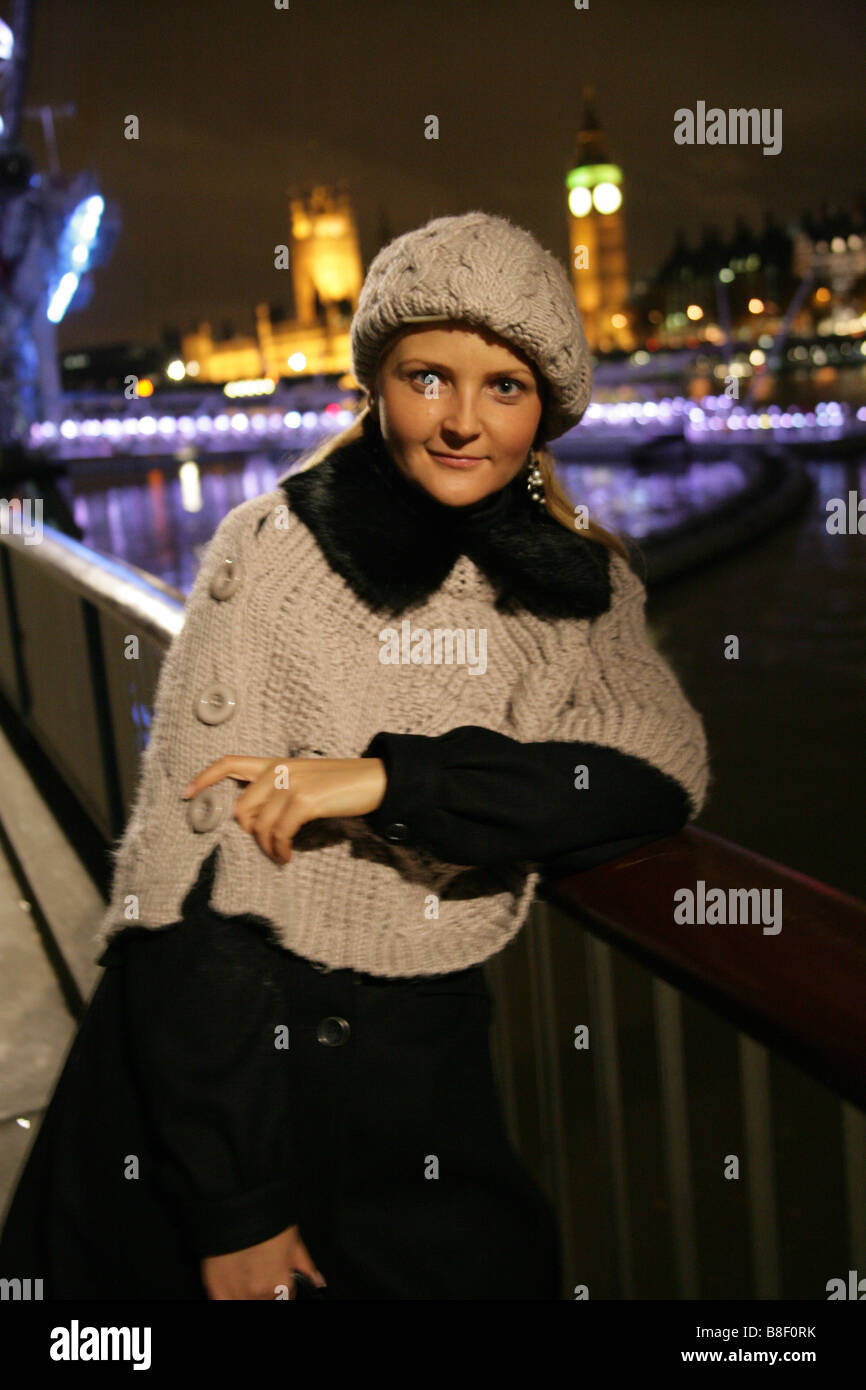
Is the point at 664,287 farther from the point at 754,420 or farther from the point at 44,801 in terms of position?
the point at 44,801

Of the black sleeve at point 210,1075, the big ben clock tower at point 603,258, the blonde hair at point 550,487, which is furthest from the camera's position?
the big ben clock tower at point 603,258

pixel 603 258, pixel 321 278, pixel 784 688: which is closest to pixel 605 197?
pixel 603 258

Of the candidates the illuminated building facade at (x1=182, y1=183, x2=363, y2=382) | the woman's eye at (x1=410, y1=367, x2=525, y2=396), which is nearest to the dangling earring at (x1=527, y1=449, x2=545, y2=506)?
the woman's eye at (x1=410, y1=367, x2=525, y2=396)

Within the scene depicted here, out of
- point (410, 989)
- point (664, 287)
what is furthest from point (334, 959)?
point (664, 287)

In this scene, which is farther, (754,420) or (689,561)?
(754,420)

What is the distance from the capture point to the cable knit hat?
4.29 ft

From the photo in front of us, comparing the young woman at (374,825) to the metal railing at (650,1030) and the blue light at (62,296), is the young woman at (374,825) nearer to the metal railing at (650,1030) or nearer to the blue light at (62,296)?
the metal railing at (650,1030)

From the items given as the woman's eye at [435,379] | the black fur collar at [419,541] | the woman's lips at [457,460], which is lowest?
the black fur collar at [419,541]

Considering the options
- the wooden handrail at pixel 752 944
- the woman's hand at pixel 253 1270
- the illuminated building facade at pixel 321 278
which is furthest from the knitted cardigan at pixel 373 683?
the illuminated building facade at pixel 321 278

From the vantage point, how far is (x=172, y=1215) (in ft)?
4.30

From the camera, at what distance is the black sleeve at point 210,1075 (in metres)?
1.24

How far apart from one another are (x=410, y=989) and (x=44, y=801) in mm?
3258

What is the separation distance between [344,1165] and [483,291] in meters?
0.94
